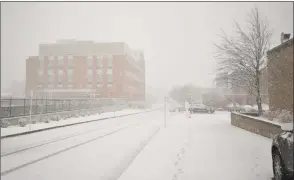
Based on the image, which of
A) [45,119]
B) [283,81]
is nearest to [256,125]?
[283,81]

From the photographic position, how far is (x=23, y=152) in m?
9.22

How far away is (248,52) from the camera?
63.0 ft

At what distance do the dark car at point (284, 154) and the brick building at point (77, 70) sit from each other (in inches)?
2442

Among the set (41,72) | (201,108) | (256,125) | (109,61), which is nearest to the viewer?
(256,125)

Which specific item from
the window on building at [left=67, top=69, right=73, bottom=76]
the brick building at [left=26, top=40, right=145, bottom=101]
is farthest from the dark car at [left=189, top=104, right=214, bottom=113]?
the window on building at [left=67, top=69, right=73, bottom=76]

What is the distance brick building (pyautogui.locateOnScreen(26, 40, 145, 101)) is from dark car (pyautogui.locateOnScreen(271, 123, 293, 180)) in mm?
62032

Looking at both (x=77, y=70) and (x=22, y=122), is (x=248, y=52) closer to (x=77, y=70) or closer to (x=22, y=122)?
(x=22, y=122)

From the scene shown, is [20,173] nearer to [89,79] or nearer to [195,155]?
[195,155]

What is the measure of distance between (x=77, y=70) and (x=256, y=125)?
5988 cm

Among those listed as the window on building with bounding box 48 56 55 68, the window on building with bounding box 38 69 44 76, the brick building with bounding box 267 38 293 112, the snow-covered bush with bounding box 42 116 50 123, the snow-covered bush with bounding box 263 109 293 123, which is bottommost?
the snow-covered bush with bounding box 42 116 50 123

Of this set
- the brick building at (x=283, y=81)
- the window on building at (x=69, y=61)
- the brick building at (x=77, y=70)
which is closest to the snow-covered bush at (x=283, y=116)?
the brick building at (x=283, y=81)

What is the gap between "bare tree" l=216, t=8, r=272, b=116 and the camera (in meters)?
19.2

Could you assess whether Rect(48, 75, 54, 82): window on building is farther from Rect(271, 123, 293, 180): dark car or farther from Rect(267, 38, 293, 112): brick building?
Rect(271, 123, 293, 180): dark car

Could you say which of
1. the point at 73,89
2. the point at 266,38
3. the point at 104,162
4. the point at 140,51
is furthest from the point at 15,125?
the point at 140,51
